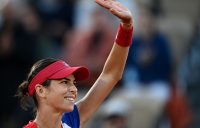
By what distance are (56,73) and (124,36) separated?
2.76ft

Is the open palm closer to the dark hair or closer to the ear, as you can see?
the dark hair

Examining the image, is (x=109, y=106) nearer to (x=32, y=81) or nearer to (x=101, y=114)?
(x=101, y=114)

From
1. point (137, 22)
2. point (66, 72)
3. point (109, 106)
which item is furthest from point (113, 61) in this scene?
point (137, 22)

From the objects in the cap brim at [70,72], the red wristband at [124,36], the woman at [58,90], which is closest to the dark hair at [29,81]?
the woman at [58,90]

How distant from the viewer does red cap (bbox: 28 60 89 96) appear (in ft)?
22.1

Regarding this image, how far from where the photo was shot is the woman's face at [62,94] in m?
6.75

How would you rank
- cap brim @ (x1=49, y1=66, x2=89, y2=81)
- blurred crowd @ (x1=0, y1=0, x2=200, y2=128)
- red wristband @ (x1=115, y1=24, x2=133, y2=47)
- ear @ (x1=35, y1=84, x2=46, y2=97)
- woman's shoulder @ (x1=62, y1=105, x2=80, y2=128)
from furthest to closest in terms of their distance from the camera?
blurred crowd @ (x1=0, y1=0, x2=200, y2=128)
red wristband @ (x1=115, y1=24, x2=133, y2=47)
woman's shoulder @ (x1=62, y1=105, x2=80, y2=128)
ear @ (x1=35, y1=84, x2=46, y2=97)
cap brim @ (x1=49, y1=66, x2=89, y2=81)

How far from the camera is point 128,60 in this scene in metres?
11.3

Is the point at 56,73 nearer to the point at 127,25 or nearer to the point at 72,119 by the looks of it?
the point at 72,119

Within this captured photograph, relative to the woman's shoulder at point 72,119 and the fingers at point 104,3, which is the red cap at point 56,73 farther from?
the fingers at point 104,3

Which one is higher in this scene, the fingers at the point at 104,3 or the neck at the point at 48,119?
the fingers at the point at 104,3

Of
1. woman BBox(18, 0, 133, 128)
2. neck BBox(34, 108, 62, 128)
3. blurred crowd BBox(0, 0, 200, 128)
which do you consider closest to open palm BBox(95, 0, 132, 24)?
woman BBox(18, 0, 133, 128)

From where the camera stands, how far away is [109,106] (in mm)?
10844

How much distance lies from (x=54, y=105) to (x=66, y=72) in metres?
0.29
